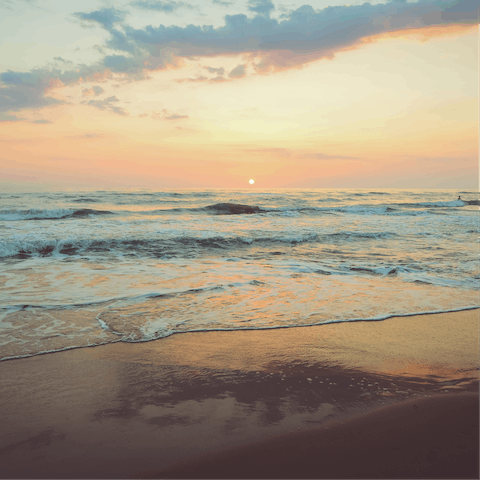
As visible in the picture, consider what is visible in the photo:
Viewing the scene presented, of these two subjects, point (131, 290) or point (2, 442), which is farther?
point (131, 290)

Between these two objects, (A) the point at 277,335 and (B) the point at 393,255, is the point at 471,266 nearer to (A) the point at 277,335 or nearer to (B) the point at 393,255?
(B) the point at 393,255

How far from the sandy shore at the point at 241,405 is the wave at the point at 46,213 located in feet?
72.5

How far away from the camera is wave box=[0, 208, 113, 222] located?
75.3 ft

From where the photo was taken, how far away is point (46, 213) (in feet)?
80.6

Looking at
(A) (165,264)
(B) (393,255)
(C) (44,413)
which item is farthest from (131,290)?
(B) (393,255)

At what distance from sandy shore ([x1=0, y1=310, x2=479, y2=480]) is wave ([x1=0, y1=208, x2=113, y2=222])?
72.5 ft

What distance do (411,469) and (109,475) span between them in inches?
74.7

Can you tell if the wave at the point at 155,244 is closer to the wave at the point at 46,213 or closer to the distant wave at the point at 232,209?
the wave at the point at 46,213

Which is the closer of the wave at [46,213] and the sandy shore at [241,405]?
the sandy shore at [241,405]

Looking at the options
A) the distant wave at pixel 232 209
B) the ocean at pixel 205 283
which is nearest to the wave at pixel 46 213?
the distant wave at pixel 232 209

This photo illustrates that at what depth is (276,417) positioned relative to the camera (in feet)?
9.33

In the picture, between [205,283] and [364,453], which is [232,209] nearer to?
[205,283]

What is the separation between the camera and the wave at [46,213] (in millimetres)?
22938

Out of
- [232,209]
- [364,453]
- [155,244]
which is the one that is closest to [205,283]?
[364,453]
